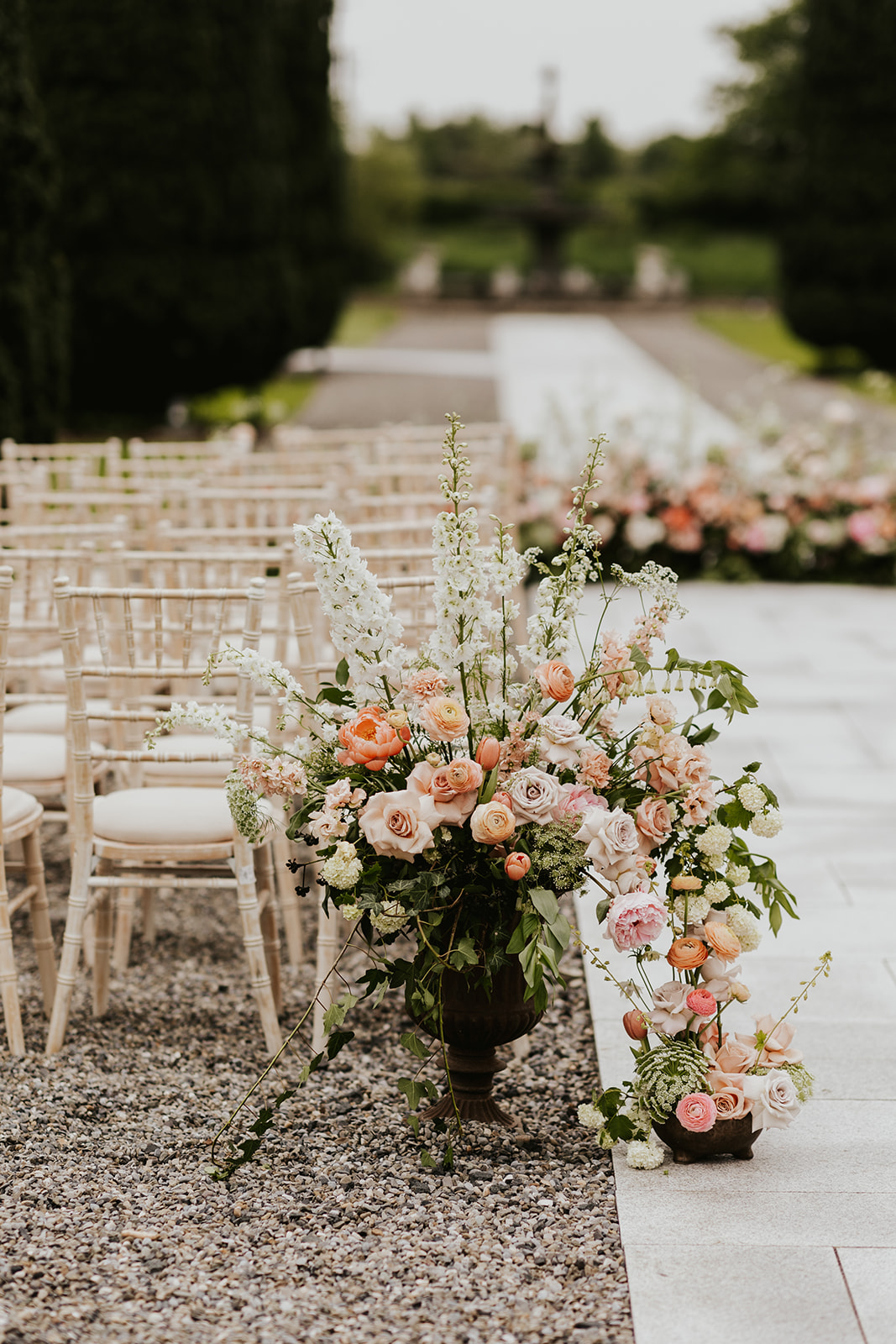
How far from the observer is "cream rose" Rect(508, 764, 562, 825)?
9.09 ft

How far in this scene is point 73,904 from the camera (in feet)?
11.4

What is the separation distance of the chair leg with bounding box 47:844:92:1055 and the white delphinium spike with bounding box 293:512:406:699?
0.97m

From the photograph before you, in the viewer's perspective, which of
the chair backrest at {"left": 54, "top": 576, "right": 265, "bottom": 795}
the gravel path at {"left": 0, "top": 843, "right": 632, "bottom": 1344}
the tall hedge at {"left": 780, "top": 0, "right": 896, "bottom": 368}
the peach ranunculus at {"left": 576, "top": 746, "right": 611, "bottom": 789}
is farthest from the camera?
the tall hedge at {"left": 780, "top": 0, "right": 896, "bottom": 368}

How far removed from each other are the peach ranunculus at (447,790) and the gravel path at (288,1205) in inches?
30.2

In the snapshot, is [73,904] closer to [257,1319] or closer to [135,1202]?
[135,1202]

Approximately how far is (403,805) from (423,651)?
344 mm

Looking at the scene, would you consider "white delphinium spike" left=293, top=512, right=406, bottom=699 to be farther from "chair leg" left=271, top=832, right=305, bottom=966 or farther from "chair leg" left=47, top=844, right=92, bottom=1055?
"chair leg" left=271, top=832, right=305, bottom=966

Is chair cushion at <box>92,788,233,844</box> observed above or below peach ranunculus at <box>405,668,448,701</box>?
below

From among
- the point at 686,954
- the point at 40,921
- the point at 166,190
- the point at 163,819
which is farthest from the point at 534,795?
the point at 166,190

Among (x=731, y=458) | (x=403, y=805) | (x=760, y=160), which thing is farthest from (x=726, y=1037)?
(x=760, y=160)

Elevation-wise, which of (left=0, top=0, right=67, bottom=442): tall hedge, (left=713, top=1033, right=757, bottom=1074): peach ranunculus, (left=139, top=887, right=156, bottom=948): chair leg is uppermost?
(left=0, top=0, right=67, bottom=442): tall hedge

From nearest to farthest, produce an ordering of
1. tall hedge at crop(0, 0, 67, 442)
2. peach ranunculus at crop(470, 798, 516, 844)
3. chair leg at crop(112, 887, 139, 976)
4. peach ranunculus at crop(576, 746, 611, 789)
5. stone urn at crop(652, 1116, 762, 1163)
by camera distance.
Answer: peach ranunculus at crop(470, 798, 516, 844)
peach ranunculus at crop(576, 746, 611, 789)
stone urn at crop(652, 1116, 762, 1163)
chair leg at crop(112, 887, 139, 976)
tall hedge at crop(0, 0, 67, 442)

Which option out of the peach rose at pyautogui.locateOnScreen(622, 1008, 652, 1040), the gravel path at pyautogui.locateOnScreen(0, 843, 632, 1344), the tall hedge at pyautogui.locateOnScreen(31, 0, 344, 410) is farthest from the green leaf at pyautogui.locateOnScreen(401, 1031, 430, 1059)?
the tall hedge at pyautogui.locateOnScreen(31, 0, 344, 410)

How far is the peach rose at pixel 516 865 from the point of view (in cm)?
273
